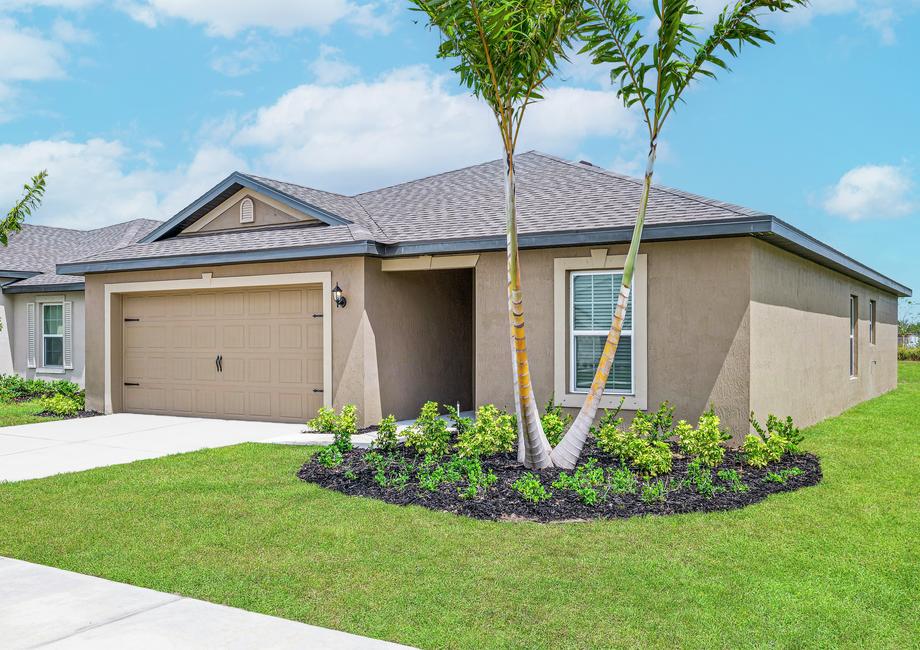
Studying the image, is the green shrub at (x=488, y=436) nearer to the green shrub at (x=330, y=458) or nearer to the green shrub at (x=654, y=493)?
the green shrub at (x=330, y=458)

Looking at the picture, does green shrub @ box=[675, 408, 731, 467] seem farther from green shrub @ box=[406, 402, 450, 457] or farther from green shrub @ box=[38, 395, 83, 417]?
green shrub @ box=[38, 395, 83, 417]

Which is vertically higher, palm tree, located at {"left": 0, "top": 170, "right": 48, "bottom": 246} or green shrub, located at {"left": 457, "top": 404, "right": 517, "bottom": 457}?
palm tree, located at {"left": 0, "top": 170, "right": 48, "bottom": 246}

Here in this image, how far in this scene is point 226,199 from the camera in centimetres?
1370

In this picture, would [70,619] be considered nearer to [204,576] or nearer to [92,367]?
[204,576]

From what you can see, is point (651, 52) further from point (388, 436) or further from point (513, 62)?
point (388, 436)

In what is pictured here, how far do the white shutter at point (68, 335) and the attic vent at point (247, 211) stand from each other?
7.84 metres

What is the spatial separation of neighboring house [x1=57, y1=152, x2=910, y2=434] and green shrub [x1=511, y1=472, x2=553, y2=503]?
3477mm

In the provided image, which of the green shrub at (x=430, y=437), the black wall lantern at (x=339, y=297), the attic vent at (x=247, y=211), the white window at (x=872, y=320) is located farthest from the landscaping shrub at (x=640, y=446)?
the white window at (x=872, y=320)

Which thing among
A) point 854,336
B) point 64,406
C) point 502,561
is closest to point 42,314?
point 64,406

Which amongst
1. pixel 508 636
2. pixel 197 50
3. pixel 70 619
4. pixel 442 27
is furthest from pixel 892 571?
pixel 197 50

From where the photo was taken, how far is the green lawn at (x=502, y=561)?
405 cm

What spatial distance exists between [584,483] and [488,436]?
167 cm

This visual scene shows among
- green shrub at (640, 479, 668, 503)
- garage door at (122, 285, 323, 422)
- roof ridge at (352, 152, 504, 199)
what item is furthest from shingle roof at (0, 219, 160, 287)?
green shrub at (640, 479, 668, 503)

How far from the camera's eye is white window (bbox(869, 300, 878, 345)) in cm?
1861
